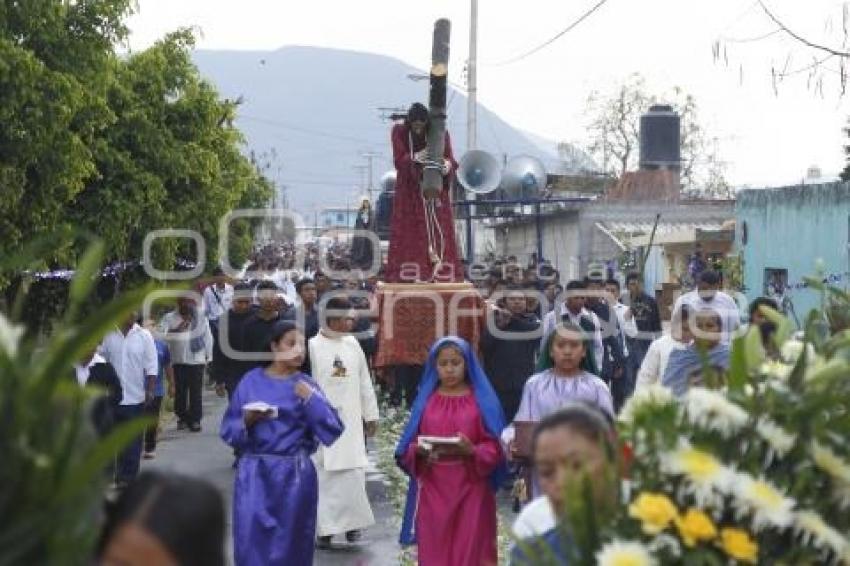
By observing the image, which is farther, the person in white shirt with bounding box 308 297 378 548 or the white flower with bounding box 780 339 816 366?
the person in white shirt with bounding box 308 297 378 548

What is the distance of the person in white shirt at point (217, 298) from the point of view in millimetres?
20727

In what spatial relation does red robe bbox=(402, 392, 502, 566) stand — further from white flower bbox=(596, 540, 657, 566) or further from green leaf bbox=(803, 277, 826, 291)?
white flower bbox=(596, 540, 657, 566)

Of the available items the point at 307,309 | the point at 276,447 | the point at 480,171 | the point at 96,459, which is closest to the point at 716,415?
the point at 96,459

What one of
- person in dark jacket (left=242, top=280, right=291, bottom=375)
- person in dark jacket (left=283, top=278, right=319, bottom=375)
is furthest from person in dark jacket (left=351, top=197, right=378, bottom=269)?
person in dark jacket (left=242, top=280, right=291, bottom=375)

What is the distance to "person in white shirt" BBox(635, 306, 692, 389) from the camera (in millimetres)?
10227

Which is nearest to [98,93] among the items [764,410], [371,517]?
[371,517]

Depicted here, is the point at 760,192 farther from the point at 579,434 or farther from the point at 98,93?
the point at 579,434

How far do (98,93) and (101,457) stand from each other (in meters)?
14.5

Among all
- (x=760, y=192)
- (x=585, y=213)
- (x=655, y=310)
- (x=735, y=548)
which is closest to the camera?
(x=735, y=548)

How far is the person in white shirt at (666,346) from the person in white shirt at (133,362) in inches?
172

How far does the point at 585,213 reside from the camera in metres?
36.6

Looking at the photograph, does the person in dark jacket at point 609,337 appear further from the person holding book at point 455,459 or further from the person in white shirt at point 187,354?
the person holding book at point 455,459

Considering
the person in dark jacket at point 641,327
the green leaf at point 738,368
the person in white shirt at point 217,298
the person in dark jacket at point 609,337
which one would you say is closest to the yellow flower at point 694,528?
the green leaf at point 738,368

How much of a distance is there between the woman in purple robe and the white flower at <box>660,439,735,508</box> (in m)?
5.12
